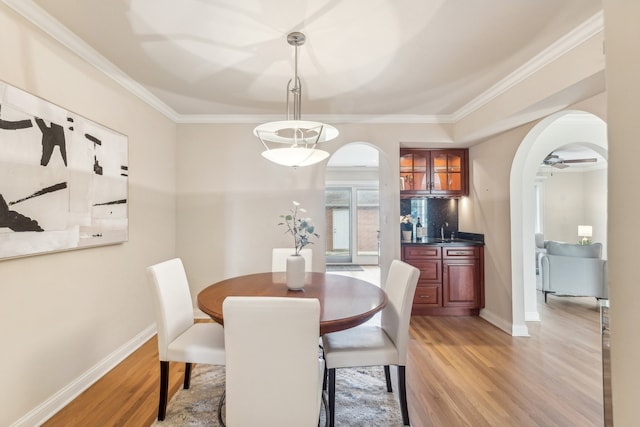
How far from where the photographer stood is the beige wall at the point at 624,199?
0.52m

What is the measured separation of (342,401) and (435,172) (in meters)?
3.13

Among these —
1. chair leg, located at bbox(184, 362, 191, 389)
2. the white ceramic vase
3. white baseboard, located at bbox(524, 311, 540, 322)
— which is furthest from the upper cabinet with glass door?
chair leg, located at bbox(184, 362, 191, 389)

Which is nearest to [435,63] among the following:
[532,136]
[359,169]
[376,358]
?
[532,136]

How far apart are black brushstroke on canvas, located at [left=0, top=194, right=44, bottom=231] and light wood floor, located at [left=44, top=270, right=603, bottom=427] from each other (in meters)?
1.22

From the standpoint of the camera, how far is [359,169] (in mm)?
7738

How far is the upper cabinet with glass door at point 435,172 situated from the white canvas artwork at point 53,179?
3322mm

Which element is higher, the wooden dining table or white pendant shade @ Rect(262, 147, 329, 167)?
white pendant shade @ Rect(262, 147, 329, 167)

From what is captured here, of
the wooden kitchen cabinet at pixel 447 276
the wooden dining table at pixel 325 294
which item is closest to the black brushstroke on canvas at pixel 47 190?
the wooden dining table at pixel 325 294

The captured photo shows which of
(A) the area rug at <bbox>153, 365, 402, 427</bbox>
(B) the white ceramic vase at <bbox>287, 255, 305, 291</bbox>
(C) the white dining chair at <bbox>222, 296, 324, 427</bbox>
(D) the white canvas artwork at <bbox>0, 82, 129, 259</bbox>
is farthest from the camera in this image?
(B) the white ceramic vase at <bbox>287, 255, 305, 291</bbox>

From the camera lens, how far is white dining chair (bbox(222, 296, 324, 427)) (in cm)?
124

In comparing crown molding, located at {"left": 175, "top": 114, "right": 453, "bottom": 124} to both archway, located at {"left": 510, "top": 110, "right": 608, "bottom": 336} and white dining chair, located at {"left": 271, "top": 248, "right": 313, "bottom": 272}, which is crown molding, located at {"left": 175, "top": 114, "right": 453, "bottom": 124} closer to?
archway, located at {"left": 510, "top": 110, "right": 608, "bottom": 336}

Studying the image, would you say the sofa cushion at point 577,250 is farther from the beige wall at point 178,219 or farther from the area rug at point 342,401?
the area rug at point 342,401

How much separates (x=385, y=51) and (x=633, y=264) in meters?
2.13

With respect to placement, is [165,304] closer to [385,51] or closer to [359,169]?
[385,51]
